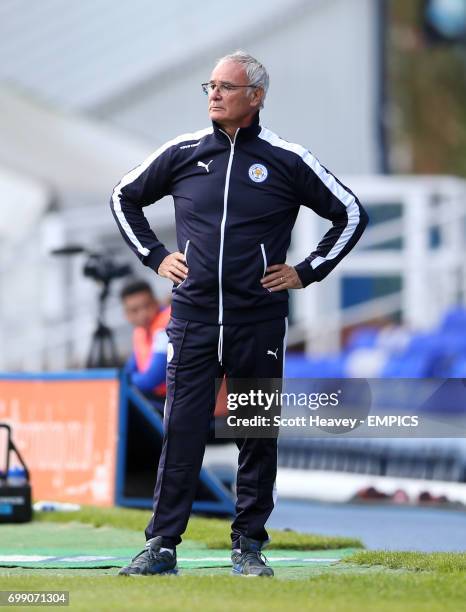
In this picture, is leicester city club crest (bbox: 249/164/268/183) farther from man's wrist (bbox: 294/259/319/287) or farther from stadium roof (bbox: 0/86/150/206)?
stadium roof (bbox: 0/86/150/206)

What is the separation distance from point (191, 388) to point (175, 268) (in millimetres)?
477

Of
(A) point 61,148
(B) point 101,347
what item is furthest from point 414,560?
(A) point 61,148

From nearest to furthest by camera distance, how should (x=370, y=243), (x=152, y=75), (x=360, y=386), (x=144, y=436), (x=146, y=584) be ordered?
(x=146, y=584), (x=360, y=386), (x=144, y=436), (x=370, y=243), (x=152, y=75)

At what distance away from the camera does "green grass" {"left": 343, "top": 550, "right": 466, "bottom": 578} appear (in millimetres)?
6898

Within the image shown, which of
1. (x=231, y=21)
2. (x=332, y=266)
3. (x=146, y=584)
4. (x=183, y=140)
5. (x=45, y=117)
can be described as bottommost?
(x=146, y=584)

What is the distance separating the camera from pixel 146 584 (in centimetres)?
621

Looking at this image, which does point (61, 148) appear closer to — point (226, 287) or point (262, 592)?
point (226, 287)

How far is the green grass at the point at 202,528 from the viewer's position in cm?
849

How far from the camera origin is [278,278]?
6645 millimetres

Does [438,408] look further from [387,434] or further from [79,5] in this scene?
[79,5]

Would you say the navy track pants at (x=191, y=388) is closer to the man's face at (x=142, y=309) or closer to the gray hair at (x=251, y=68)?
the gray hair at (x=251, y=68)

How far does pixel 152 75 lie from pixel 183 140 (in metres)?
20.2

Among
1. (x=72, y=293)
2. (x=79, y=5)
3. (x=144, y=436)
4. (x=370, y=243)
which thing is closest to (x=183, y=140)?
(x=144, y=436)

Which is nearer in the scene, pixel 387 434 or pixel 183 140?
pixel 183 140
